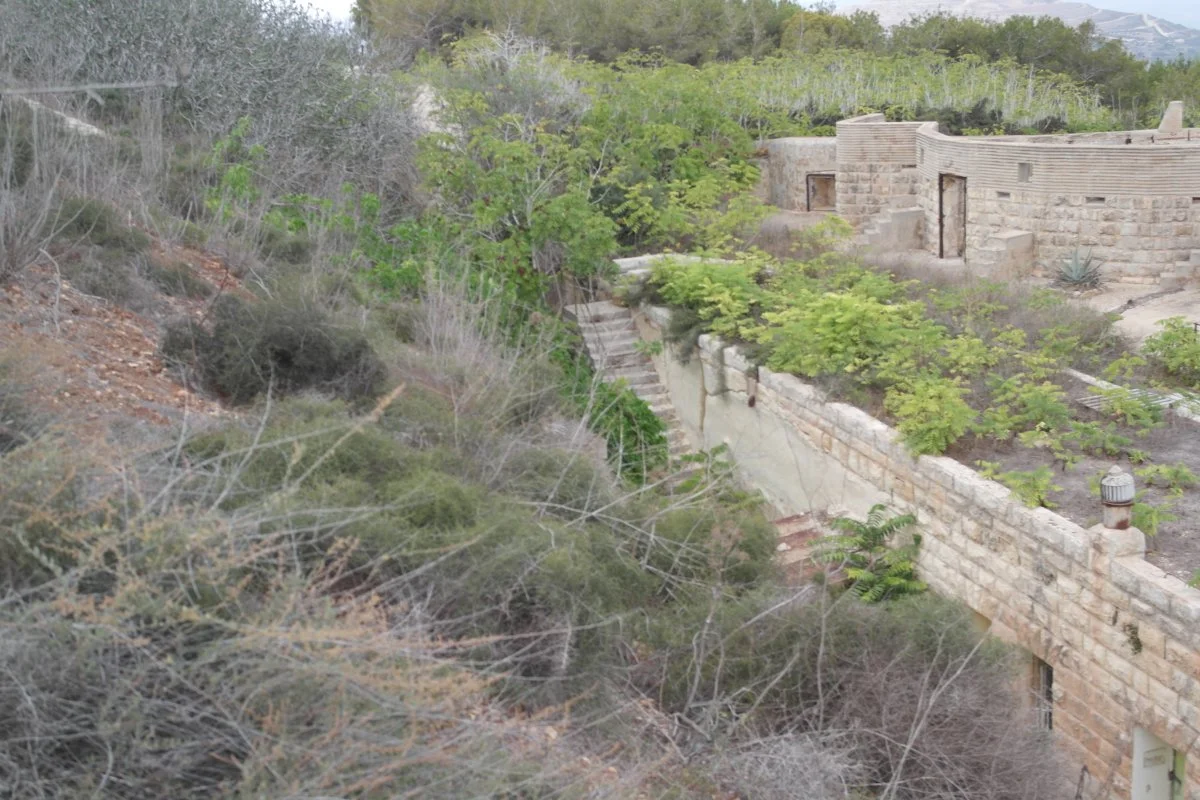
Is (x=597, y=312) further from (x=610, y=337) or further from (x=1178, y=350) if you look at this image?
(x=1178, y=350)

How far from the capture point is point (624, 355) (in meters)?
12.9

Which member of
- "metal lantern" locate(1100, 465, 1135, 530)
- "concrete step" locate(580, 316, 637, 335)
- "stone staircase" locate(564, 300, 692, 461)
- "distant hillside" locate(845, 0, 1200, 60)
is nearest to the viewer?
"metal lantern" locate(1100, 465, 1135, 530)

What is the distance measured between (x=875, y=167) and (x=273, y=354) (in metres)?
13.6

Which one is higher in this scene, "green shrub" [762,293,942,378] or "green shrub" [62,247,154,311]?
"green shrub" [62,247,154,311]

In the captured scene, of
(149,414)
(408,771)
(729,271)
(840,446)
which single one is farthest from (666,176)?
(408,771)

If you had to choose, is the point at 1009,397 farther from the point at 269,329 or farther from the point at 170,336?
the point at 170,336

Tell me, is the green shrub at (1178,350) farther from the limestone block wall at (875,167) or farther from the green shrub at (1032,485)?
the limestone block wall at (875,167)

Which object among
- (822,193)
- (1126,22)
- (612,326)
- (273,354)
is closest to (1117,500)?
(273,354)

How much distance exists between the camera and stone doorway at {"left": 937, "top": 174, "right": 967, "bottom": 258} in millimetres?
17172

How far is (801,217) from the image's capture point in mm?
19266

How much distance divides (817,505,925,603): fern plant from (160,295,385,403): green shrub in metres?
3.49

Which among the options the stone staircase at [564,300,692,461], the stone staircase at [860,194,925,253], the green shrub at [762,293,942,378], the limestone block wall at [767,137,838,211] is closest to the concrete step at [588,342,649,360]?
the stone staircase at [564,300,692,461]

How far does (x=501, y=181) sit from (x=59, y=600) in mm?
10551

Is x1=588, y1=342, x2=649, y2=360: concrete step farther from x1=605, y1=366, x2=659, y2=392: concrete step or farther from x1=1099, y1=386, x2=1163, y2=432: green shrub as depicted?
x1=1099, y1=386, x2=1163, y2=432: green shrub
